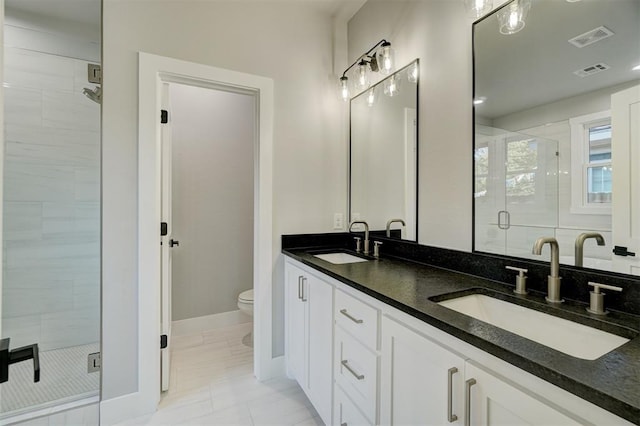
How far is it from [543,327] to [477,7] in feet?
4.25

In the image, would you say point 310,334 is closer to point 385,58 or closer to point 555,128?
point 555,128

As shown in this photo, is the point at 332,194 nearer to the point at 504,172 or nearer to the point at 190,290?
the point at 504,172

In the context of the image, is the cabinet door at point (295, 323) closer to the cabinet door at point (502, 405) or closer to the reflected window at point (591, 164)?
the cabinet door at point (502, 405)

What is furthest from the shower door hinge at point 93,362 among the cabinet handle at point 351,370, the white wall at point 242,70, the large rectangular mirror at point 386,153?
the large rectangular mirror at point 386,153

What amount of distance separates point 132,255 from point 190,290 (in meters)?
1.26

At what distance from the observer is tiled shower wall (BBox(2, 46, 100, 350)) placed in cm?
203

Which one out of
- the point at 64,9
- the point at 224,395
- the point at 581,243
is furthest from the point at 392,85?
the point at 224,395

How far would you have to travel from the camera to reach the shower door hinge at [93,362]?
1720 millimetres

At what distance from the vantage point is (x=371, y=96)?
2.10 metres

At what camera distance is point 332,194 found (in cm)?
229

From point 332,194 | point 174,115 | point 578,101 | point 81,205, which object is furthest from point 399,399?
point 174,115

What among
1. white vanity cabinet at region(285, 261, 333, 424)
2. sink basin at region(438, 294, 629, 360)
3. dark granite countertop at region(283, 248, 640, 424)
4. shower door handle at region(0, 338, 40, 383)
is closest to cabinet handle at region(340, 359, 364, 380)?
white vanity cabinet at region(285, 261, 333, 424)

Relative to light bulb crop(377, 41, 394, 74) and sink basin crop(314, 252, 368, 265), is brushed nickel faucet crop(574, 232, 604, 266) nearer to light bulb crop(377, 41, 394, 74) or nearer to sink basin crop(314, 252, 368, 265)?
sink basin crop(314, 252, 368, 265)

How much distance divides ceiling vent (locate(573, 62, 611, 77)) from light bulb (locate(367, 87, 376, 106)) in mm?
1224
